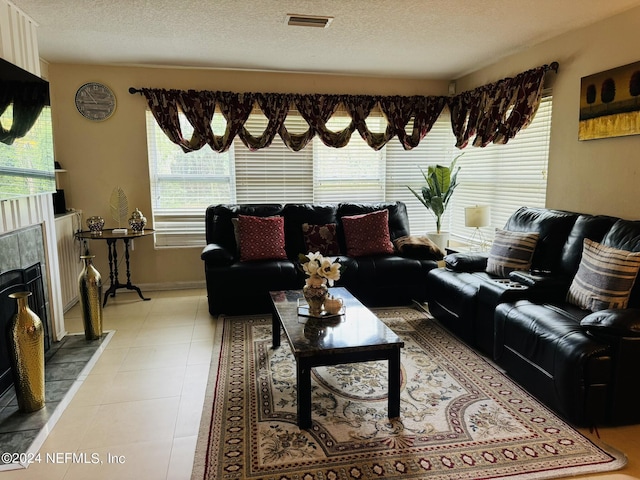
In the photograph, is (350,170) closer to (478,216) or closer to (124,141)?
(478,216)

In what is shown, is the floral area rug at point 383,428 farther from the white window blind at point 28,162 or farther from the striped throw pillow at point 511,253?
the white window blind at point 28,162

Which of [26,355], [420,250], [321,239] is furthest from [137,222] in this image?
[420,250]

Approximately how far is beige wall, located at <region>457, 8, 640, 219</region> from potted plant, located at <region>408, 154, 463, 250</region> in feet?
4.31

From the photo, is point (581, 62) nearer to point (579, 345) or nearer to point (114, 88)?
point (579, 345)

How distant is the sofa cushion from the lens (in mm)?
4570

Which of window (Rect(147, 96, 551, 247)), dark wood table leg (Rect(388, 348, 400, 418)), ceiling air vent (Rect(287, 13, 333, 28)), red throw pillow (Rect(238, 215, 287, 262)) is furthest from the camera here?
window (Rect(147, 96, 551, 247))

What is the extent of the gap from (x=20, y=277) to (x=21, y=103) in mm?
1131

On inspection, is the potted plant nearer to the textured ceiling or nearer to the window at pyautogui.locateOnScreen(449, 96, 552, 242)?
the window at pyautogui.locateOnScreen(449, 96, 552, 242)

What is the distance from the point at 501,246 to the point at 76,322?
3.80 m

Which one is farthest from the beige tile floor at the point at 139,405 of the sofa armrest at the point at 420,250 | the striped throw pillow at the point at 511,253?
the striped throw pillow at the point at 511,253

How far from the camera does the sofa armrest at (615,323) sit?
2.18 m

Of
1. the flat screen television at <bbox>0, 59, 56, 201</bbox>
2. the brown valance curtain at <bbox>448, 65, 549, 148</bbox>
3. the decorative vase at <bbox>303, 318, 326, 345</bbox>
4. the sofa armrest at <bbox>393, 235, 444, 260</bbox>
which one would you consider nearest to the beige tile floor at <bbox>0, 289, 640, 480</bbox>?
the decorative vase at <bbox>303, 318, 326, 345</bbox>

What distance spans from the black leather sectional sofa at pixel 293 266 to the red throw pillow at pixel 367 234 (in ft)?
0.25

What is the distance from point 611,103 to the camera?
319 cm
